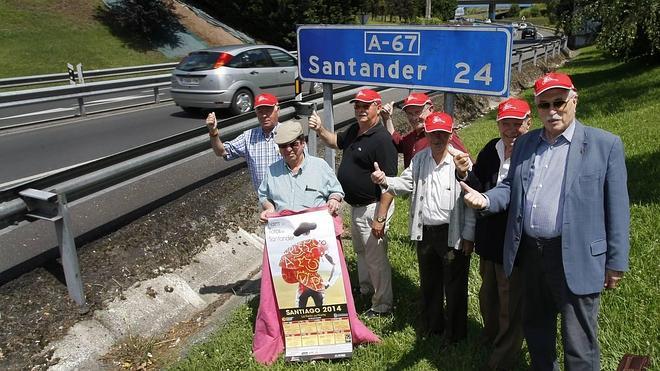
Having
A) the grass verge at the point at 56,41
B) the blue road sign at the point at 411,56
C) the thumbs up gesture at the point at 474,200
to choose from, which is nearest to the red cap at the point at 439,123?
the blue road sign at the point at 411,56

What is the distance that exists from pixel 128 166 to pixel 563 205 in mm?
3226

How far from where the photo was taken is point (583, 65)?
95.9 feet

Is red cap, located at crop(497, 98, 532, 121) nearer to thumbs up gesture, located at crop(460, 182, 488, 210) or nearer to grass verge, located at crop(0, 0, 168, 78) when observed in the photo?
thumbs up gesture, located at crop(460, 182, 488, 210)

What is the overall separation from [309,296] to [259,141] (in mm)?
1434

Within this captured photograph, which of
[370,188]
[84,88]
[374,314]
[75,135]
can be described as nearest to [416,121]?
[370,188]

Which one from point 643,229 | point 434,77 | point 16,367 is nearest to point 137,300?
point 16,367

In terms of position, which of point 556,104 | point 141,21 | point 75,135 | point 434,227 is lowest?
point 75,135

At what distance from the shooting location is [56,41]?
24.9 m

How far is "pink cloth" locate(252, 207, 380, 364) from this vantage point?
3859mm

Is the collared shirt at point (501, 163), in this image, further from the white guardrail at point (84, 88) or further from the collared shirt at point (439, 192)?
the white guardrail at point (84, 88)

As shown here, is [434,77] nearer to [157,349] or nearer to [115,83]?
[157,349]

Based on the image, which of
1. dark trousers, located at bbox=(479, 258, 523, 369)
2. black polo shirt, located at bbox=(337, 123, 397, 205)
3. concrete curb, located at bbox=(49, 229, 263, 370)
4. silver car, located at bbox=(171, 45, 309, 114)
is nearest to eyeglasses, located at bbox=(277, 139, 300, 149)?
black polo shirt, located at bbox=(337, 123, 397, 205)

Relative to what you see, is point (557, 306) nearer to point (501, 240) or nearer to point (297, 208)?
point (501, 240)

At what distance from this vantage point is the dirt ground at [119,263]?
340 centimetres
